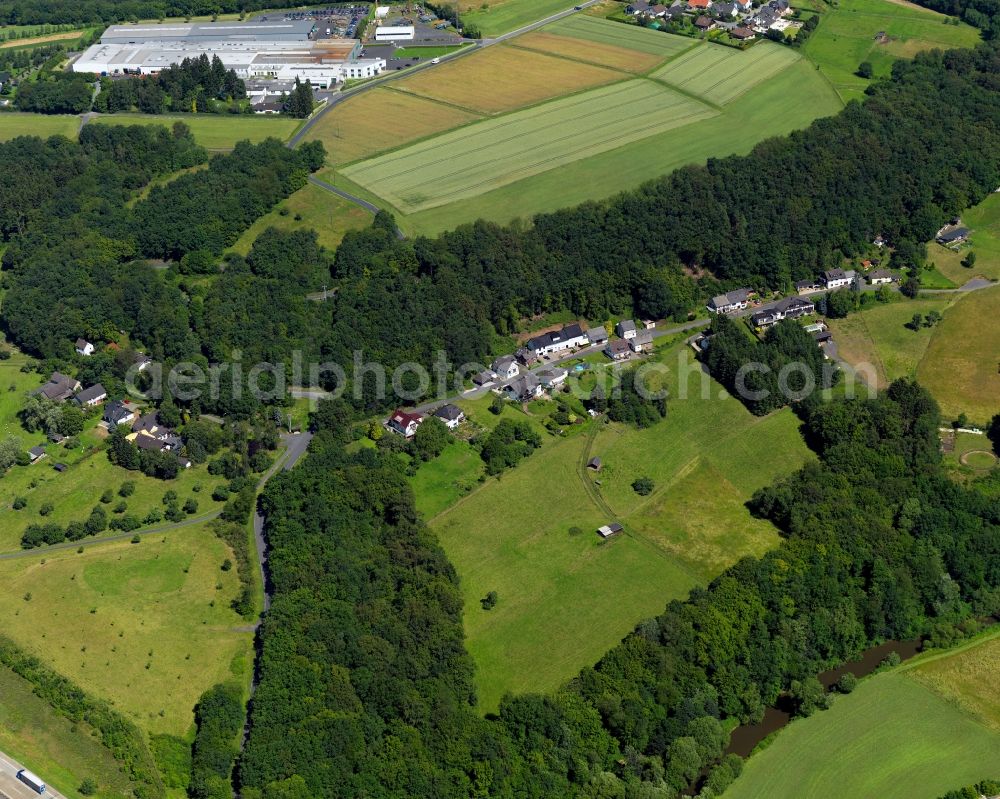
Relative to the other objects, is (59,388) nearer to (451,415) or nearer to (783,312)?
(451,415)

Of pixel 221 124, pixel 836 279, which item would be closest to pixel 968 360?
pixel 836 279

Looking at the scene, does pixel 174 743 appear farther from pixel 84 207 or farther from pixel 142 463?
pixel 84 207

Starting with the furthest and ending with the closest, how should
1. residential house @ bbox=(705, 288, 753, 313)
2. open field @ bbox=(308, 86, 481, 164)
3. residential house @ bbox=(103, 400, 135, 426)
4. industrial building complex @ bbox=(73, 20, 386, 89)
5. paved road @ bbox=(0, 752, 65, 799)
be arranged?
industrial building complex @ bbox=(73, 20, 386, 89), open field @ bbox=(308, 86, 481, 164), residential house @ bbox=(705, 288, 753, 313), residential house @ bbox=(103, 400, 135, 426), paved road @ bbox=(0, 752, 65, 799)

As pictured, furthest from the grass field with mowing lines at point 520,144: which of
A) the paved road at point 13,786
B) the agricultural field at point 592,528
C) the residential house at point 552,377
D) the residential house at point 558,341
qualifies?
the paved road at point 13,786

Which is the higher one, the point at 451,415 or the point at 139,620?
the point at 451,415

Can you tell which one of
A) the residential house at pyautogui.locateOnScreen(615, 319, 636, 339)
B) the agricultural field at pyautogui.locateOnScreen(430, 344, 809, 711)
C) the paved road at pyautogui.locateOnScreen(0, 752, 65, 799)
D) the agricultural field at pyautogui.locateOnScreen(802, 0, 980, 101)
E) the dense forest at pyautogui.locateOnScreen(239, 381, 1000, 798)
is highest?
the agricultural field at pyautogui.locateOnScreen(802, 0, 980, 101)

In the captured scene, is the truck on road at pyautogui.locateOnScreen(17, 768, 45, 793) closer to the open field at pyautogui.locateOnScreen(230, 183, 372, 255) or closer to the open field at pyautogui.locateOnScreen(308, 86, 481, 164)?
the open field at pyautogui.locateOnScreen(230, 183, 372, 255)

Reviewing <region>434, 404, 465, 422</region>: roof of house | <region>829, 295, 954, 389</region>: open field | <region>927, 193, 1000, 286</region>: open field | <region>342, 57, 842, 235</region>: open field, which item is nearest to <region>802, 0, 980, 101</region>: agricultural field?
<region>342, 57, 842, 235</region>: open field
